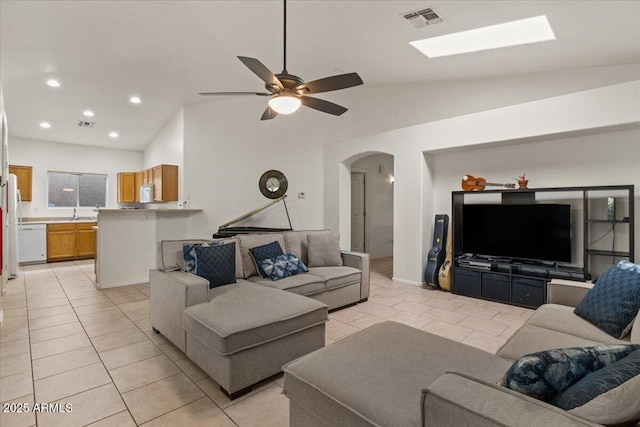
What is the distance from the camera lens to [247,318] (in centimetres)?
213

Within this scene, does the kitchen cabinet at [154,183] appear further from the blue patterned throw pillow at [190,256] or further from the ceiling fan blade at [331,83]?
the ceiling fan blade at [331,83]

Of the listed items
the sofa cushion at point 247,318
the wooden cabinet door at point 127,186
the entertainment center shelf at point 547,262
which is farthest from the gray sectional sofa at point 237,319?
the wooden cabinet door at point 127,186

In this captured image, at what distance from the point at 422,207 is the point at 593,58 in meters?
2.53

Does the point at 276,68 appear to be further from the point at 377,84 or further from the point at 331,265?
the point at 331,265

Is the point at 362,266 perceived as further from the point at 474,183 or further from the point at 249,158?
the point at 249,158

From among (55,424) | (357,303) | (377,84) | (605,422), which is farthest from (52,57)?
(605,422)

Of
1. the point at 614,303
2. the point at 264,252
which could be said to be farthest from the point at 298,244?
the point at 614,303

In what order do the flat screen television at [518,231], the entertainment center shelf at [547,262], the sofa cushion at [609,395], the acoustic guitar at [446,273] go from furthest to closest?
the acoustic guitar at [446,273], the flat screen television at [518,231], the entertainment center shelf at [547,262], the sofa cushion at [609,395]

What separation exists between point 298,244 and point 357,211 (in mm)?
3706

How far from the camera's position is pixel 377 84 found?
5246 millimetres

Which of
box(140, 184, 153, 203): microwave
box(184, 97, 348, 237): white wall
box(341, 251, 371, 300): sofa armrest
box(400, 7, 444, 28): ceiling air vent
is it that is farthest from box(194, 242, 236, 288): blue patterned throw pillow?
box(140, 184, 153, 203): microwave

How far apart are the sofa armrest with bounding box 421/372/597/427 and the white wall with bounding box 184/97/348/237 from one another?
520cm

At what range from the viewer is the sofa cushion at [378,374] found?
122cm

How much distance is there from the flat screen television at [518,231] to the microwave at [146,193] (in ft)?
20.0
